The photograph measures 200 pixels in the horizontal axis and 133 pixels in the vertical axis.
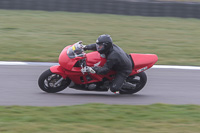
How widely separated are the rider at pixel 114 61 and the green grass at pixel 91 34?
349cm

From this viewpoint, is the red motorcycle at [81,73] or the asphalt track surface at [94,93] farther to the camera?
the asphalt track surface at [94,93]

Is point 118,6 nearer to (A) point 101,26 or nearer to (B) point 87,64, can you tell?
(A) point 101,26

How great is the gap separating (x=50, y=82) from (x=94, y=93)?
1.10 meters

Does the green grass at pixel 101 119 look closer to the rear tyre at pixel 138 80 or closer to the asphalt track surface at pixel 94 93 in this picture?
the asphalt track surface at pixel 94 93

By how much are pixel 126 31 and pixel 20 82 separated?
22.1ft

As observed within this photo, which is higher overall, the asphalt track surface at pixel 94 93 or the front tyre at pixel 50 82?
the front tyre at pixel 50 82

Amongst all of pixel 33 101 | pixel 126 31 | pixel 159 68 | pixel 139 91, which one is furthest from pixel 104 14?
pixel 33 101

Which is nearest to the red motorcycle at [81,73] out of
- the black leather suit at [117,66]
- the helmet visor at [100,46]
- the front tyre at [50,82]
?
the front tyre at [50,82]

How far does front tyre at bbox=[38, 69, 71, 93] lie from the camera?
24.4 feet

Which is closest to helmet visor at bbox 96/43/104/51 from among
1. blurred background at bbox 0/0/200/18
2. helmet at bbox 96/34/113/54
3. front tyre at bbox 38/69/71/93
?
helmet at bbox 96/34/113/54

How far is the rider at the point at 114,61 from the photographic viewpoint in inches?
280

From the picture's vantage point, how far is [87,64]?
Answer: 7.38 meters

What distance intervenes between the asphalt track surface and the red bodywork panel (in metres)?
0.45

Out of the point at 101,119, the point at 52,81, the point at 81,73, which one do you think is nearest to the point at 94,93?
the point at 81,73
